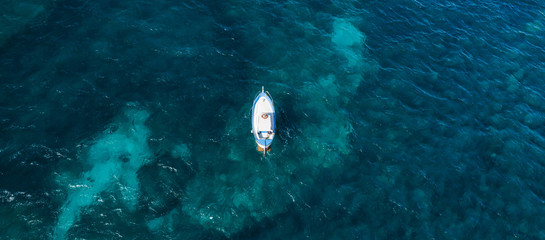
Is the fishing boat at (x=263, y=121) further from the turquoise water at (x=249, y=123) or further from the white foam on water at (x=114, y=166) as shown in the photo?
the white foam on water at (x=114, y=166)

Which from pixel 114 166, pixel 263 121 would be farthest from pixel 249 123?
pixel 114 166

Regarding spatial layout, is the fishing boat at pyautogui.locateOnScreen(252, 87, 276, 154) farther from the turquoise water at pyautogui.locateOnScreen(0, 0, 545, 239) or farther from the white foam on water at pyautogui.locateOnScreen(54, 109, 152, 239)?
the white foam on water at pyautogui.locateOnScreen(54, 109, 152, 239)

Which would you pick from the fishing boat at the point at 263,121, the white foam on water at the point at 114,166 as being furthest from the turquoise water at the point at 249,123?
the fishing boat at the point at 263,121

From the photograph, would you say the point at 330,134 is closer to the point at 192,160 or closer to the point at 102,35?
the point at 192,160

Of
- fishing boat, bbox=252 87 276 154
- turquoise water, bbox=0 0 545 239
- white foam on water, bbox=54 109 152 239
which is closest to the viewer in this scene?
white foam on water, bbox=54 109 152 239

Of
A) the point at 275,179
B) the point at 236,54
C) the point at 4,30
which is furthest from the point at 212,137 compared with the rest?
the point at 4,30

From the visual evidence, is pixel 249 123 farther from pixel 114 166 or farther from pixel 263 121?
pixel 114 166

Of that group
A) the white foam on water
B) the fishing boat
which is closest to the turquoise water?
the white foam on water
